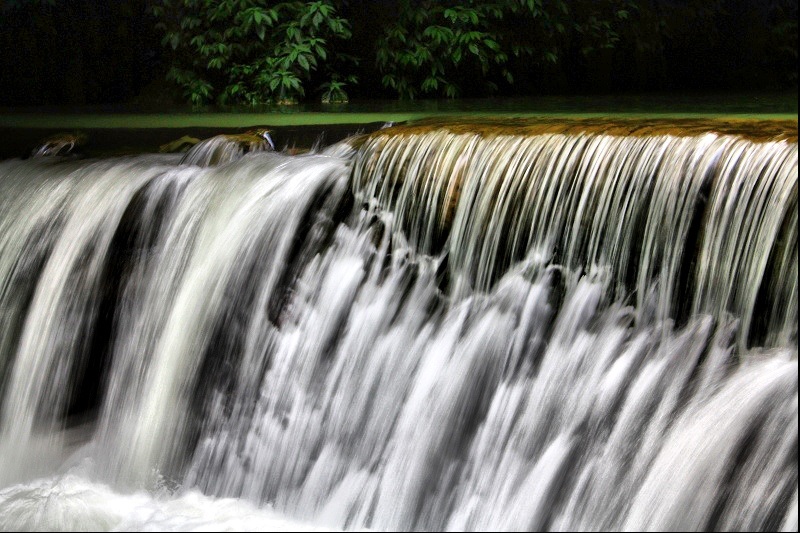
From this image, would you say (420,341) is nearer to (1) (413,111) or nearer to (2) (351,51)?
(1) (413,111)

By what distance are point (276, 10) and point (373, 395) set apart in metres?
5.34

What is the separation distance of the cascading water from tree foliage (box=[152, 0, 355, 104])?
140 inches

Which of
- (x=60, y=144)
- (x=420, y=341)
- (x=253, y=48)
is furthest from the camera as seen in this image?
(x=253, y=48)

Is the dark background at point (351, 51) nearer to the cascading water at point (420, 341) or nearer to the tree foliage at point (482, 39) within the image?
the tree foliage at point (482, 39)

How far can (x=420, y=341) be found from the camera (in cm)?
336

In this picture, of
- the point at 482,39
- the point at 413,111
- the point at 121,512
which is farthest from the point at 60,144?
the point at 482,39

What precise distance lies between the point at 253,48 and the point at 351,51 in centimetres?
82

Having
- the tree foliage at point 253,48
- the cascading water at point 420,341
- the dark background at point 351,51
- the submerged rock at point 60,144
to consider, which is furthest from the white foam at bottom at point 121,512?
the dark background at point 351,51

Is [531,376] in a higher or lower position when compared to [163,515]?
higher

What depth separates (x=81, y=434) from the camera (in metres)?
3.83

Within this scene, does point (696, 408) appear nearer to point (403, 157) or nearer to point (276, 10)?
point (403, 157)

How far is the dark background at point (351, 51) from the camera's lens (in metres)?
7.19

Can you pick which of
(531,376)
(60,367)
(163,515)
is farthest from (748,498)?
(60,367)

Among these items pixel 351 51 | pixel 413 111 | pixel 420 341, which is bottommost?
pixel 420 341
